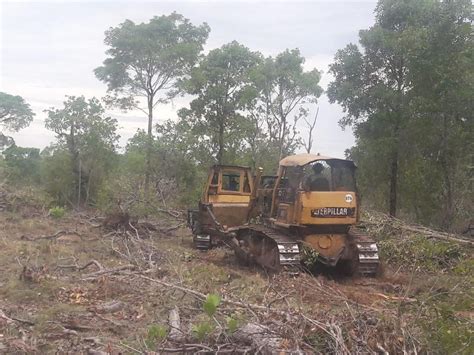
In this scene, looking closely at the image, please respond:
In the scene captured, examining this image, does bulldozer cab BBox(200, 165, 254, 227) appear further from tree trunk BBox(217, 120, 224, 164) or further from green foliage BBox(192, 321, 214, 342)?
tree trunk BBox(217, 120, 224, 164)

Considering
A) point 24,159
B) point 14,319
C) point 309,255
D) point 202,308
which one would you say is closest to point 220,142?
point 24,159

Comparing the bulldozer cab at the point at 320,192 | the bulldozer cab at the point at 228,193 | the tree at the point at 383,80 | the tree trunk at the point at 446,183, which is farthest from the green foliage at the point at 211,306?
the tree at the point at 383,80

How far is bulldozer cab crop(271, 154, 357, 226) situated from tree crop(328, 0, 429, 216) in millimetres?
7029

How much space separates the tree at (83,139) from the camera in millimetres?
24641

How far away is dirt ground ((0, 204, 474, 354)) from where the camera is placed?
Result: 4.36m

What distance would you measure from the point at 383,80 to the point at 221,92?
8.31 m

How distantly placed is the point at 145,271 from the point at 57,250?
3420 mm

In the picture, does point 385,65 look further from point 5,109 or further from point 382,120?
point 5,109

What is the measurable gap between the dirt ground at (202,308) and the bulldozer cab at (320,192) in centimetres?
124

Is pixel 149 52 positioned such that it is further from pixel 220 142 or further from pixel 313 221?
pixel 313 221

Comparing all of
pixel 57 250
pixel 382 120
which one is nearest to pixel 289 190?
pixel 57 250

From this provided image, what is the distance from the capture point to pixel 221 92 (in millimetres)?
23844

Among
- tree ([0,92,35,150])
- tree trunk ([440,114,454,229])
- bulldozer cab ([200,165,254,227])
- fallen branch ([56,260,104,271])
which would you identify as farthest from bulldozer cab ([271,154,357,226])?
tree ([0,92,35,150])

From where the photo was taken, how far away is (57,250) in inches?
444
